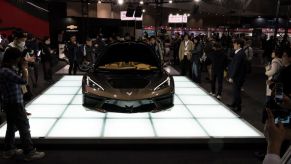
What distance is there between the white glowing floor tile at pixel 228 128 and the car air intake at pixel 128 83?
4.57 feet

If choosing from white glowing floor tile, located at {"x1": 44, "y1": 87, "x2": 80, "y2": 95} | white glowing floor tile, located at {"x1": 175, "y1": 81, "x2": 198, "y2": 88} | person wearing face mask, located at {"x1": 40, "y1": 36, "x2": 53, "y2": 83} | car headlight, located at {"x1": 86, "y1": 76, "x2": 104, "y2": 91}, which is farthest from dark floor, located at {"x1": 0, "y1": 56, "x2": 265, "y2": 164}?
person wearing face mask, located at {"x1": 40, "y1": 36, "x2": 53, "y2": 83}

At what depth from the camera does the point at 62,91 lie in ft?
32.7

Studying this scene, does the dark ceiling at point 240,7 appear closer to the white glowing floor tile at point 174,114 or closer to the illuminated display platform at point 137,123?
the illuminated display platform at point 137,123

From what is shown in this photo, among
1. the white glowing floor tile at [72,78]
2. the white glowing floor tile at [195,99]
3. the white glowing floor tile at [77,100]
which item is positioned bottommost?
the white glowing floor tile at [195,99]

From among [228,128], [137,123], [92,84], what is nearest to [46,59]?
[92,84]

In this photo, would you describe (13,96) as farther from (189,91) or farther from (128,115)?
(189,91)

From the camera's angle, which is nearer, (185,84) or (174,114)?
(174,114)

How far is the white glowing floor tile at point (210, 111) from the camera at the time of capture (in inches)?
296

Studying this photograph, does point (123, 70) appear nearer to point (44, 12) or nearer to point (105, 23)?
point (44, 12)

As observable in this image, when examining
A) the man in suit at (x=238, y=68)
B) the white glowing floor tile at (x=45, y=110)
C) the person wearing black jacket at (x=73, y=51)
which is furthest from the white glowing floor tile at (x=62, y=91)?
the man in suit at (x=238, y=68)

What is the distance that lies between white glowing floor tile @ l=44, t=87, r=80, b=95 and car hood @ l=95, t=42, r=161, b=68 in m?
2.06

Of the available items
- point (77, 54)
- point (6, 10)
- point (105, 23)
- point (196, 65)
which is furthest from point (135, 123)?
point (105, 23)

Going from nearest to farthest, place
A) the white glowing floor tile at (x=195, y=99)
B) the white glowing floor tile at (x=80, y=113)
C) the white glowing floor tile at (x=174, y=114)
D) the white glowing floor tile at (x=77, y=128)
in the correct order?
the white glowing floor tile at (x=77, y=128)
the white glowing floor tile at (x=80, y=113)
the white glowing floor tile at (x=174, y=114)
the white glowing floor tile at (x=195, y=99)

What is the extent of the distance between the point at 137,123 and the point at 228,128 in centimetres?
175
